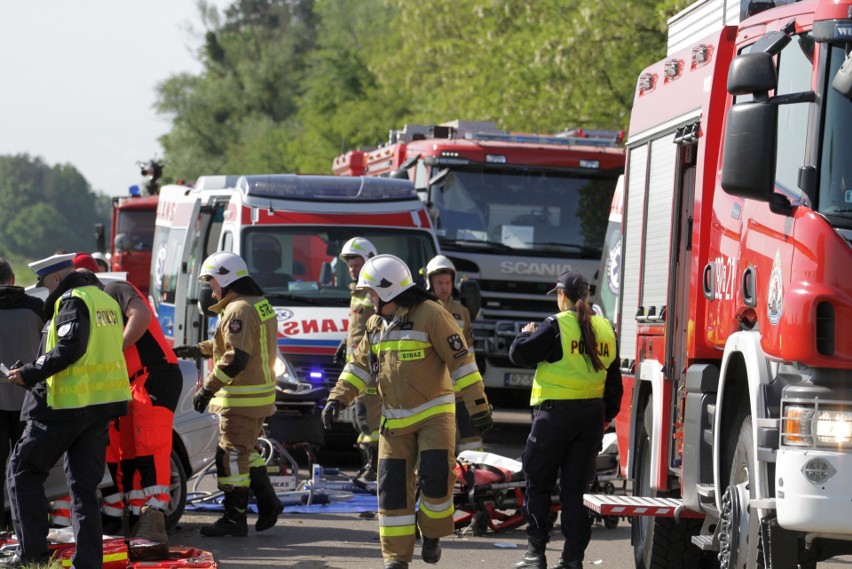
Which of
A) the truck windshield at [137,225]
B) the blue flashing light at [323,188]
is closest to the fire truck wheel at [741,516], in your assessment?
the blue flashing light at [323,188]

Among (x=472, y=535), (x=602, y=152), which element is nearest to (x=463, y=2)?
(x=602, y=152)

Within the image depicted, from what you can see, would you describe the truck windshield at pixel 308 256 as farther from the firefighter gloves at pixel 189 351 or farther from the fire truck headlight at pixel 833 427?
the fire truck headlight at pixel 833 427

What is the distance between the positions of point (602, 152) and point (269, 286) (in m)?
4.80

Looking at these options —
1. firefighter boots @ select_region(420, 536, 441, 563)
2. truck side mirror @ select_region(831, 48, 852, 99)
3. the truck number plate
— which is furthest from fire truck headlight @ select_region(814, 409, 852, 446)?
the truck number plate

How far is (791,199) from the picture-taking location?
6.47m

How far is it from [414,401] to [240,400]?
2.30 metres

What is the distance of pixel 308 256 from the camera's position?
1479 centimetres

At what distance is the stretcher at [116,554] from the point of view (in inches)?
335

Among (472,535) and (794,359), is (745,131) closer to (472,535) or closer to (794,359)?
(794,359)

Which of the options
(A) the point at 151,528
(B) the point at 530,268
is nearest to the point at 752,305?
(A) the point at 151,528

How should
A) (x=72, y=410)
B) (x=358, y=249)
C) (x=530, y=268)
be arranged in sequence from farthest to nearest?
(x=530, y=268), (x=358, y=249), (x=72, y=410)

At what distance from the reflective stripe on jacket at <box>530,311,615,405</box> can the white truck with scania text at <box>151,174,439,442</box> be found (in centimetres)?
523

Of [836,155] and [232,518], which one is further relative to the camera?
[232,518]

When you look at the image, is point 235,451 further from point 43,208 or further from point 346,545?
point 43,208
